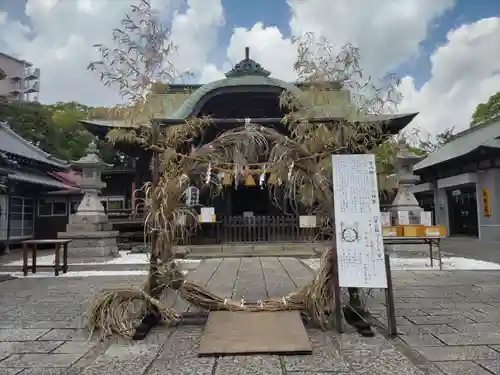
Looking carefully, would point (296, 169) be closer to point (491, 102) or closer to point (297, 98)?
point (297, 98)

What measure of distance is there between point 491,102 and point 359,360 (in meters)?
27.3

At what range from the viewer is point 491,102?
24.5m

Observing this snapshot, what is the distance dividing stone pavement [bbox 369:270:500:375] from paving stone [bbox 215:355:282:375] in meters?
1.23

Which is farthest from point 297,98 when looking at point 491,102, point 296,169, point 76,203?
point 491,102

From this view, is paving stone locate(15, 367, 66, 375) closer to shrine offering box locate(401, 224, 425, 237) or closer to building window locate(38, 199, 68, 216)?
shrine offering box locate(401, 224, 425, 237)

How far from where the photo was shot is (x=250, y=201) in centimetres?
1568

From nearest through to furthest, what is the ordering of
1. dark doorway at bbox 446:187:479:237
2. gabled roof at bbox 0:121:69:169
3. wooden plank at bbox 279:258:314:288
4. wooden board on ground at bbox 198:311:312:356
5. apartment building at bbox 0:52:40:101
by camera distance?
wooden board on ground at bbox 198:311:312:356 → wooden plank at bbox 279:258:314:288 → gabled roof at bbox 0:121:69:169 → dark doorway at bbox 446:187:479:237 → apartment building at bbox 0:52:40:101

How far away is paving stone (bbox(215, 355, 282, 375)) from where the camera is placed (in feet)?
8.90

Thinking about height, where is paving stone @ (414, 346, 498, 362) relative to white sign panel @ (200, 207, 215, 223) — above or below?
below

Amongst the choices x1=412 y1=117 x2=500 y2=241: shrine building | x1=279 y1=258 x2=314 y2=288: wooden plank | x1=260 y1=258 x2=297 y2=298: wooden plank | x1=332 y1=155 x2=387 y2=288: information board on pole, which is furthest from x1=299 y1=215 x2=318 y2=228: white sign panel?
x1=412 y1=117 x2=500 y2=241: shrine building

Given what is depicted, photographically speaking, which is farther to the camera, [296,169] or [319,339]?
[296,169]

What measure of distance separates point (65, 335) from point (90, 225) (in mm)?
7396

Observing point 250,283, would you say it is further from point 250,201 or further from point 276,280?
point 250,201

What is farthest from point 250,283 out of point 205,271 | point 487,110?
point 487,110
